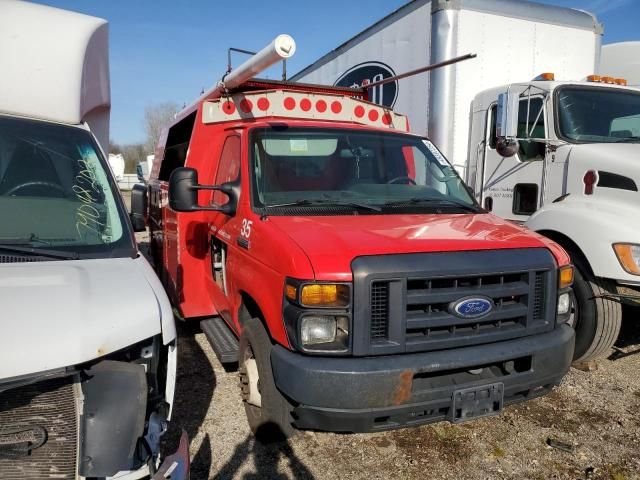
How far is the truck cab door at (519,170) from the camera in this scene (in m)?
5.26

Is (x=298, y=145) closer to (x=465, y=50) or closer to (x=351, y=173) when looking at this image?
(x=351, y=173)

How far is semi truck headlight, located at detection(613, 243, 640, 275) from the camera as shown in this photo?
3807 millimetres

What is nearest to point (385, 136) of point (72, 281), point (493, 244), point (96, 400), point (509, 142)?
point (509, 142)

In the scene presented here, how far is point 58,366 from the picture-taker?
174 centimetres

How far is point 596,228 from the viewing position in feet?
13.4

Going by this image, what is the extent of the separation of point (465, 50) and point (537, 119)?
5.69 ft

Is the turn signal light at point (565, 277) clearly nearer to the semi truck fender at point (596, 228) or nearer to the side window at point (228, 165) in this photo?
the semi truck fender at point (596, 228)

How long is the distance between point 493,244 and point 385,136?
1715mm

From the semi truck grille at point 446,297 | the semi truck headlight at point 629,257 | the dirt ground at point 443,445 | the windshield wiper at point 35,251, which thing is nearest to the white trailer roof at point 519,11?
the semi truck headlight at point 629,257

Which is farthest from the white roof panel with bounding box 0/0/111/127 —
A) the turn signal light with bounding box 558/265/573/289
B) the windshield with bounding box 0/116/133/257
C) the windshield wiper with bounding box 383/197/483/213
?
the turn signal light with bounding box 558/265/573/289

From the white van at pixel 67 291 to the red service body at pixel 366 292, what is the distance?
0.66 meters

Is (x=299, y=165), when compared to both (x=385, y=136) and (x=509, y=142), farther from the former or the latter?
(x=509, y=142)

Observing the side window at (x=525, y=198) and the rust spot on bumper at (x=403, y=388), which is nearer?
the rust spot on bumper at (x=403, y=388)

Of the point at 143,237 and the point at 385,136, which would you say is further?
the point at 143,237
